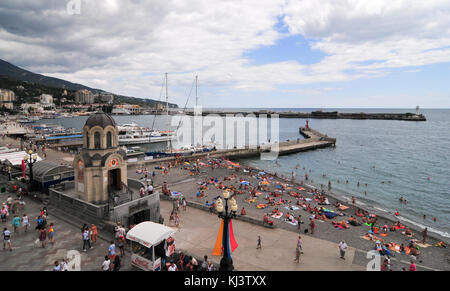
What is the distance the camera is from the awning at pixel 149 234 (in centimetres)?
999

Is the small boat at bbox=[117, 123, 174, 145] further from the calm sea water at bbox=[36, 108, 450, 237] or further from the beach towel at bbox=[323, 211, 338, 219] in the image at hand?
the beach towel at bbox=[323, 211, 338, 219]

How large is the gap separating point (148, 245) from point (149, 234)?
50cm

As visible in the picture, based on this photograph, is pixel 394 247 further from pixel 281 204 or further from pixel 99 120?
pixel 99 120

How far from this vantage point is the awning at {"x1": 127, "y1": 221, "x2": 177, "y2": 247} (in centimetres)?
999

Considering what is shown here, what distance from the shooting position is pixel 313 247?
14.6 m

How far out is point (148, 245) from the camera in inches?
389

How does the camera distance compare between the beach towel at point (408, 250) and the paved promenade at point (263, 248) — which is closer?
the paved promenade at point (263, 248)

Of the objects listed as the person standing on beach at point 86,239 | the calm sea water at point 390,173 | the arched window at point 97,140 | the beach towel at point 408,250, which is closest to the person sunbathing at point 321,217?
the beach towel at point 408,250

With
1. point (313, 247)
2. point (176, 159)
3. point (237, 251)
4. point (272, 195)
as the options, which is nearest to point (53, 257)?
point (237, 251)

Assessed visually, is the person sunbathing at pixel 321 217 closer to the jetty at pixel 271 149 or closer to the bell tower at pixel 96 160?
the bell tower at pixel 96 160

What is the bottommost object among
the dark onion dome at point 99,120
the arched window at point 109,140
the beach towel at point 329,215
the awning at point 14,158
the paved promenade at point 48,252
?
the beach towel at point 329,215

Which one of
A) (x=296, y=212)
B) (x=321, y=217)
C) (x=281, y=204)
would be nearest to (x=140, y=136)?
(x=281, y=204)

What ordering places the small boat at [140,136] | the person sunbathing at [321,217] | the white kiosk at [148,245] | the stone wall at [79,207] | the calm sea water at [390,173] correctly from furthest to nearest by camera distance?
the small boat at [140,136]
the calm sea water at [390,173]
the person sunbathing at [321,217]
the stone wall at [79,207]
the white kiosk at [148,245]
